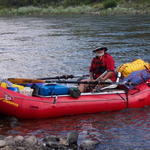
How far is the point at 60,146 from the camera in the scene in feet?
24.5

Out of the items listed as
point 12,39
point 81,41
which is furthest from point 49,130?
point 12,39

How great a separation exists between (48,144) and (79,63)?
1060cm

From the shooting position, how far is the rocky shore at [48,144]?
731 centimetres

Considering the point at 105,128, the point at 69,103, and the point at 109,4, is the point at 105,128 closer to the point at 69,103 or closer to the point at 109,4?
the point at 69,103

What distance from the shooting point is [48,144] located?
7.51m

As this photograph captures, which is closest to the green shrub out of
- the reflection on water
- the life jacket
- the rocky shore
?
the life jacket

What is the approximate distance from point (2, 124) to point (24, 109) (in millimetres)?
685

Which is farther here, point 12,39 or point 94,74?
point 12,39

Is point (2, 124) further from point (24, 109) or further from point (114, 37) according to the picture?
point (114, 37)

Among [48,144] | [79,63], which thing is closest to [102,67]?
[48,144]

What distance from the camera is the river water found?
28.8 ft

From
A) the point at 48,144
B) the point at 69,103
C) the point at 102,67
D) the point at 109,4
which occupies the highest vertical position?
the point at 109,4

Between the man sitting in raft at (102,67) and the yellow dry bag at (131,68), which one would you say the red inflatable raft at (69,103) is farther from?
the yellow dry bag at (131,68)

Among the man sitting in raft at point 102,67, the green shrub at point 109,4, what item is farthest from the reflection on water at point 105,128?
the green shrub at point 109,4
